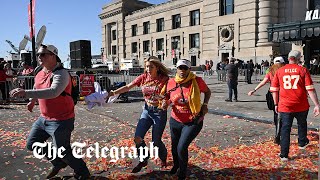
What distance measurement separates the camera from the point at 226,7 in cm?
4069

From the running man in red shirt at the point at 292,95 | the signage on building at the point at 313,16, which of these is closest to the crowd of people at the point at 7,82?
the running man in red shirt at the point at 292,95

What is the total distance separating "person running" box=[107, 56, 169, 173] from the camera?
16.7 ft

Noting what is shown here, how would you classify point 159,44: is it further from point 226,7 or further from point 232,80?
point 232,80

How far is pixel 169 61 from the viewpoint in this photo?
49594 millimetres

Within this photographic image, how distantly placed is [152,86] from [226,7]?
37.9 meters

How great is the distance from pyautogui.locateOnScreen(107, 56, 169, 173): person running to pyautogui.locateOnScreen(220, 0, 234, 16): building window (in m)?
36.9

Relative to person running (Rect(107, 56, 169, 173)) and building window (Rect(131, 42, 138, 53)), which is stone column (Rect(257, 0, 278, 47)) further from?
person running (Rect(107, 56, 169, 173))

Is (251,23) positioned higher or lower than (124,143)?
higher

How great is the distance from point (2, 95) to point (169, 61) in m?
36.1

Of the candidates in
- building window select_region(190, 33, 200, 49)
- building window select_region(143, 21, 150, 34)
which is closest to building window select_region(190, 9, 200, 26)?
building window select_region(190, 33, 200, 49)

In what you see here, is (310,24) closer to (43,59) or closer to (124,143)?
(124,143)

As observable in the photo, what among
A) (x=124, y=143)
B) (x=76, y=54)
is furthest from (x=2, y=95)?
(x=124, y=143)

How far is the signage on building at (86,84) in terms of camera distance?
15.1m

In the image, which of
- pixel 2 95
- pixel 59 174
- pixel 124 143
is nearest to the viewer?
pixel 59 174
